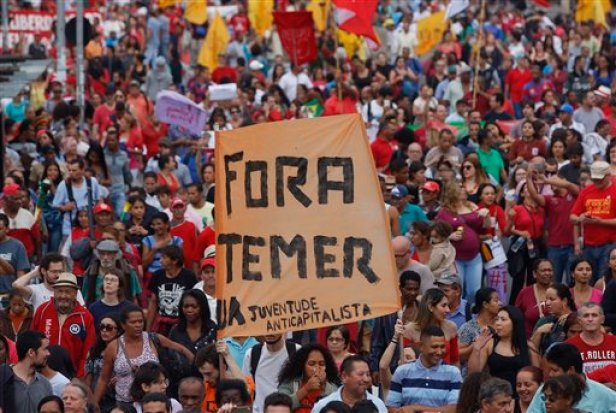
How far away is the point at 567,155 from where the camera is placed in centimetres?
2019

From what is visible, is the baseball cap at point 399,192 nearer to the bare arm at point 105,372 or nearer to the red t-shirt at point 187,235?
the red t-shirt at point 187,235

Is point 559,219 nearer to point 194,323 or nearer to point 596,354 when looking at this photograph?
point 194,323

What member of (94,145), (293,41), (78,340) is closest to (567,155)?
(94,145)

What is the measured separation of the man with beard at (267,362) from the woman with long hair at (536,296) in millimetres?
2487

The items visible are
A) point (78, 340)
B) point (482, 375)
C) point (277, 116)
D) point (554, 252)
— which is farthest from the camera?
point (277, 116)

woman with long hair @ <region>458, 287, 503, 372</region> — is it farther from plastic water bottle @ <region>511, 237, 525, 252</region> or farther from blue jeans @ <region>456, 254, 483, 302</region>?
plastic water bottle @ <region>511, 237, 525, 252</region>

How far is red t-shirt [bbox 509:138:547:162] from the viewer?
72.1 feet

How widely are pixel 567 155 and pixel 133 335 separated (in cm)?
737

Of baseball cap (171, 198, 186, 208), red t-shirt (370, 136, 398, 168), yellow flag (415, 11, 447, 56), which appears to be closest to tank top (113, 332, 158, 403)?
baseball cap (171, 198, 186, 208)

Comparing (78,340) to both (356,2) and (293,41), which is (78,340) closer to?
(356,2)

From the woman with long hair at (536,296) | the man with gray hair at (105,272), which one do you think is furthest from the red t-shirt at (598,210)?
the man with gray hair at (105,272)

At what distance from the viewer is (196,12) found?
36250mm

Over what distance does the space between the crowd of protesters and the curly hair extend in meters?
0.01

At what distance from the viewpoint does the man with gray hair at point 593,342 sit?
43.5 ft
